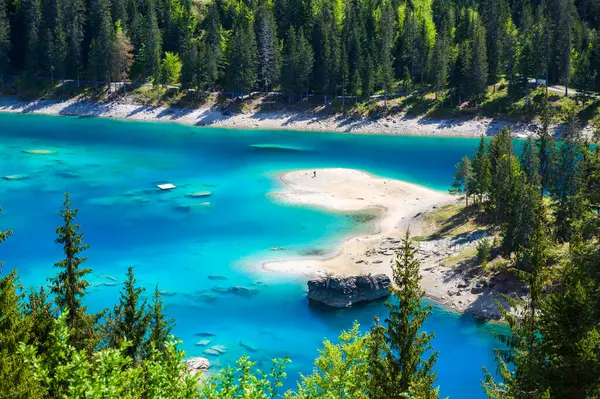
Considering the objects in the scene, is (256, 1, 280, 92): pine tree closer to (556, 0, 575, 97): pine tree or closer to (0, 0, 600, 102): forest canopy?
(0, 0, 600, 102): forest canopy

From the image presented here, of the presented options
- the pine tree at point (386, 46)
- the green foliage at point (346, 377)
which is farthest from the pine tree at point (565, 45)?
the green foliage at point (346, 377)

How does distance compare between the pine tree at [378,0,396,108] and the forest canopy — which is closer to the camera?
the forest canopy

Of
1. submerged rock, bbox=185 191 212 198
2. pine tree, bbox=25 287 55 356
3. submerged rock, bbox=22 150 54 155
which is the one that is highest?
pine tree, bbox=25 287 55 356

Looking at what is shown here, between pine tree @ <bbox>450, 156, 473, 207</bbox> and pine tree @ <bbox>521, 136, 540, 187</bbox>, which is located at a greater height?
pine tree @ <bbox>521, 136, 540, 187</bbox>

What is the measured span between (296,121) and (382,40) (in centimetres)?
3047

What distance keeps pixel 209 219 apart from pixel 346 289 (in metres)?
30.1

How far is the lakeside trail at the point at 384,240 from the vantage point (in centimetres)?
6406

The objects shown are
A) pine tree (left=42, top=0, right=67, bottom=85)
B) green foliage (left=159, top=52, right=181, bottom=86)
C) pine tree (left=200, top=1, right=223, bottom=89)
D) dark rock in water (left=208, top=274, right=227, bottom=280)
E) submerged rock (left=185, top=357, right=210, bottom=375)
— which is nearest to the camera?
submerged rock (left=185, top=357, right=210, bottom=375)

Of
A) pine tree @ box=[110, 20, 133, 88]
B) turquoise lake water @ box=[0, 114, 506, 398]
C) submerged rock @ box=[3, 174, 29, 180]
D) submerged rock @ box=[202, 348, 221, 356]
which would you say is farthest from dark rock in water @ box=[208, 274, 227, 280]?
pine tree @ box=[110, 20, 133, 88]

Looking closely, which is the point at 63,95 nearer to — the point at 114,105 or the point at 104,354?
the point at 114,105

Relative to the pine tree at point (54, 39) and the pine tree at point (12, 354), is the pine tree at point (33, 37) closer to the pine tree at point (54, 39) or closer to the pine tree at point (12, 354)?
the pine tree at point (54, 39)

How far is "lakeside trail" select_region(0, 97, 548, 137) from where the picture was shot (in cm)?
13950

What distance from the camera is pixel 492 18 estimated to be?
159250 mm

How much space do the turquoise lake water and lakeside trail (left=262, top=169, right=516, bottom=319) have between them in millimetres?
2483
